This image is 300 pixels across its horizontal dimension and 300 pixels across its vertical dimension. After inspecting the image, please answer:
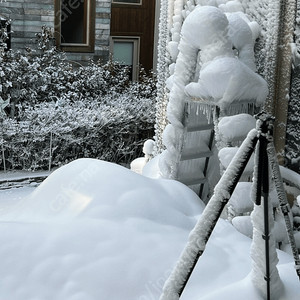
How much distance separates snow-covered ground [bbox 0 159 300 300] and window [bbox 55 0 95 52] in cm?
1035

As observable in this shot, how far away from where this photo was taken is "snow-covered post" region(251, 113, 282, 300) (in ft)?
9.43

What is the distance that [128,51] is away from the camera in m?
16.8

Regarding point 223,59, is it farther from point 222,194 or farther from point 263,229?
point 222,194

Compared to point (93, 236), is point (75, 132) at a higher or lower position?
lower

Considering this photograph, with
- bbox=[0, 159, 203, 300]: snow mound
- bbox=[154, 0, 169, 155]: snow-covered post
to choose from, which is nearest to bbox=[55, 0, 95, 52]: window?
bbox=[154, 0, 169, 155]: snow-covered post

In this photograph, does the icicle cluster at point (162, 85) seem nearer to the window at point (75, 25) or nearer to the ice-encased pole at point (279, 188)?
the ice-encased pole at point (279, 188)

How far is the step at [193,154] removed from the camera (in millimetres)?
5812

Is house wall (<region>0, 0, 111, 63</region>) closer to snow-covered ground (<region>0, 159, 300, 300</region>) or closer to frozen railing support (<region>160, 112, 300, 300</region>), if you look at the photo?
snow-covered ground (<region>0, 159, 300, 300</region>)

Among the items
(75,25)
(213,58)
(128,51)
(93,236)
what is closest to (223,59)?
Result: (213,58)

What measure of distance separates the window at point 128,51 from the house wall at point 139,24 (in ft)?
0.47

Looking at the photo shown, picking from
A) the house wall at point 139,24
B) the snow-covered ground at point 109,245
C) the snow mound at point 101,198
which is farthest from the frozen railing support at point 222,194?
the house wall at point 139,24

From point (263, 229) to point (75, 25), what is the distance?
1275 centimetres

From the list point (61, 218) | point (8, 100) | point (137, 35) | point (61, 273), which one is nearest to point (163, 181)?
point (61, 218)

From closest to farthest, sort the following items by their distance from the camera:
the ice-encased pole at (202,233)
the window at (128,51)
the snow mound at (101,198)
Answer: the ice-encased pole at (202,233), the snow mound at (101,198), the window at (128,51)
